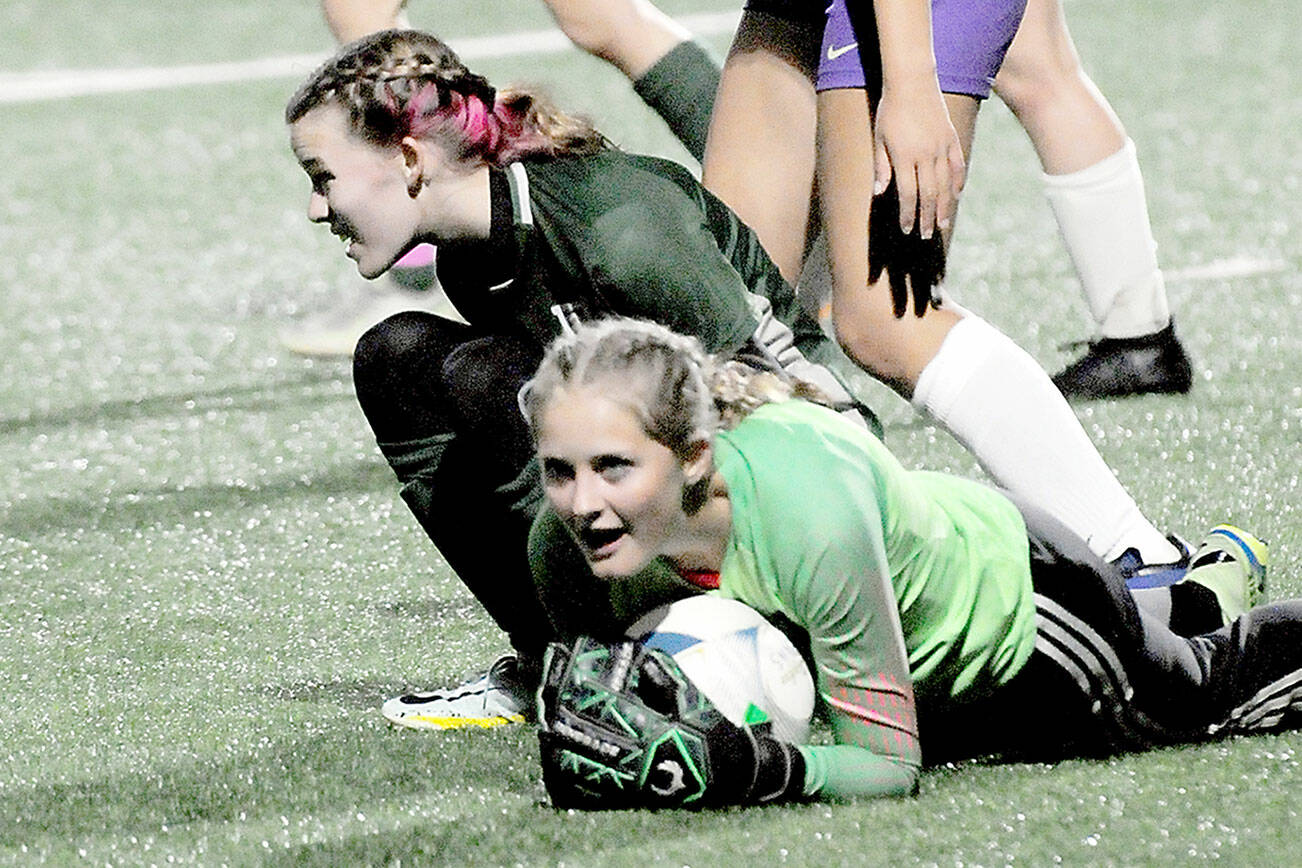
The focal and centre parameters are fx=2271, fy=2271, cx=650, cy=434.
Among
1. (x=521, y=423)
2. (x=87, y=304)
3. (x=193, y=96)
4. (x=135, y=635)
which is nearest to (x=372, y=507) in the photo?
(x=135, y=635)

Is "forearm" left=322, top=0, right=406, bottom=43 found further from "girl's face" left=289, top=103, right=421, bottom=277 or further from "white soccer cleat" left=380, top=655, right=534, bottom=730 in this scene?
"white soccer cleat" left=380, top=655, right=534, bottom=730

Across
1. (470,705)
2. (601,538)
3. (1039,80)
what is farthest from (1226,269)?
(601,538)

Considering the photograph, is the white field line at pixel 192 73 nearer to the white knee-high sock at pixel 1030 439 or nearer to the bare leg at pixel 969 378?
the bare leg at pixel 969 378

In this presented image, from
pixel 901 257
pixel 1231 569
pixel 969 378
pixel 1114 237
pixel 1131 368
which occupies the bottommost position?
pixel 1131 368

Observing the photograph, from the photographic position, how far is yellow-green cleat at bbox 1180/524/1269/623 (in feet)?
9.28

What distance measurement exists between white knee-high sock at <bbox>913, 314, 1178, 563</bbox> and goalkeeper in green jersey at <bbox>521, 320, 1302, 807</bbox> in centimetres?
40

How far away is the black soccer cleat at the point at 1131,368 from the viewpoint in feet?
13.7

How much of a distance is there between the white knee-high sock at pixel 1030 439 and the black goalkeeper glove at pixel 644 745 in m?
0.79

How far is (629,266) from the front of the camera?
2.60 m

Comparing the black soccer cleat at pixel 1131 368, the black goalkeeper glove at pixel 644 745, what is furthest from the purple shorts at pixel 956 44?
the black soccer cleat at pixel 1131 368

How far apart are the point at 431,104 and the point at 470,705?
72 centimetres

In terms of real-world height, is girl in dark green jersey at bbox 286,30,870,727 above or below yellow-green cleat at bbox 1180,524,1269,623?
above

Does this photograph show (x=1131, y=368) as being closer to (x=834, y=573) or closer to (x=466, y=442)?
(x=466, y=442)

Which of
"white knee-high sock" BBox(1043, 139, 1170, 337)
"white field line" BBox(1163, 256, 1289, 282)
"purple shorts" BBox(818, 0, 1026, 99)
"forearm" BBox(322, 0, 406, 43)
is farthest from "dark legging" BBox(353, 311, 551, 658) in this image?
"white field line" BBox(1163, 256, 1289, 282)
